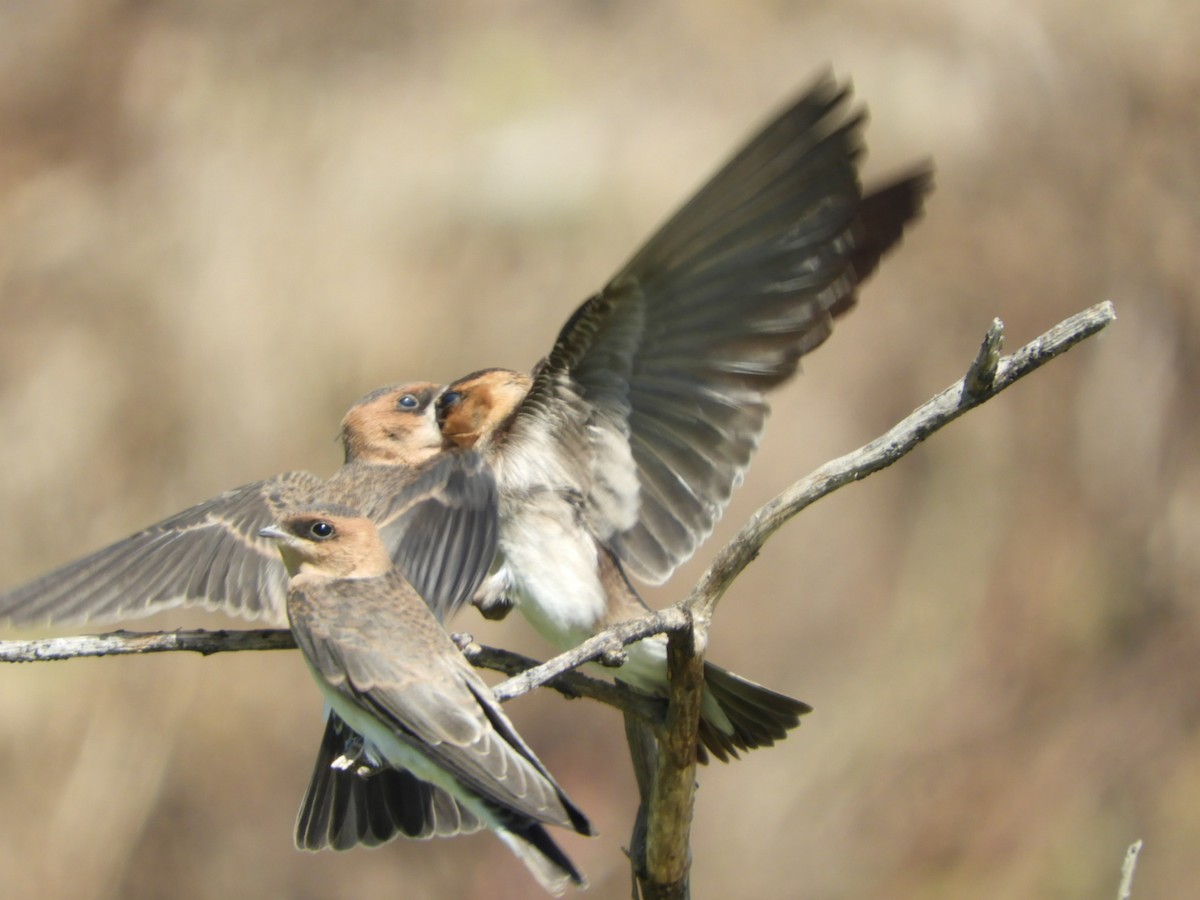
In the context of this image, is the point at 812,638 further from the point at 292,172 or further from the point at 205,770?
the point at 292,172

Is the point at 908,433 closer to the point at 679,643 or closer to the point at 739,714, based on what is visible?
the point at 679,643

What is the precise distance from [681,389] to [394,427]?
0.98 meters

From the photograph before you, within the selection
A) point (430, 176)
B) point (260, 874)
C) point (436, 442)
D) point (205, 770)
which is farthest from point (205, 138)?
point (436, 442)

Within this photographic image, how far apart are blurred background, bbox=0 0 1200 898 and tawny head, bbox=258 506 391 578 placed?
3240 millimetres

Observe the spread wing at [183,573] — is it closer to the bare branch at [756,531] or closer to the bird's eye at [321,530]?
the bird's eye at [321,530]

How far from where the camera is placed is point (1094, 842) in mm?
6961

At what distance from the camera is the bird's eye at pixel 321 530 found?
3.30 meters

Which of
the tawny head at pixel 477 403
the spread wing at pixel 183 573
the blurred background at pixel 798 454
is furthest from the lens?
the blurred background at pixel 798 454

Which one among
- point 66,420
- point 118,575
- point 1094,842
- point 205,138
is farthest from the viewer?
point 205,138

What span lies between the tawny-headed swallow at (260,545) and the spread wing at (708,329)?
0.35 meters

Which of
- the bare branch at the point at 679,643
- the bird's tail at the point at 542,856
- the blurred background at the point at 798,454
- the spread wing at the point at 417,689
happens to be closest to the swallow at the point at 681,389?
the bare branch at the point at 679,643

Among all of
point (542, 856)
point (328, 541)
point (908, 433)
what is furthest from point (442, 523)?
point (908, 433)

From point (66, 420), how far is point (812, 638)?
3.83 m

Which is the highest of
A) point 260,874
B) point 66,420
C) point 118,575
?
point 118,575
